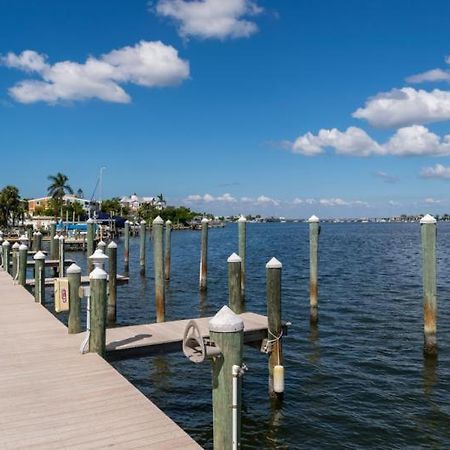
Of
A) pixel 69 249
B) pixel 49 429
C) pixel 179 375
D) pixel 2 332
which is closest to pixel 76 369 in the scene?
pixel 49 429

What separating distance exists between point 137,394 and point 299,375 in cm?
623

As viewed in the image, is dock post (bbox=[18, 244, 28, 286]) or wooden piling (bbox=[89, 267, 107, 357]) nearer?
wooden piling (bbox=[89, 267, 107, 357])

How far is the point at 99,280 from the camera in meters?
8.45

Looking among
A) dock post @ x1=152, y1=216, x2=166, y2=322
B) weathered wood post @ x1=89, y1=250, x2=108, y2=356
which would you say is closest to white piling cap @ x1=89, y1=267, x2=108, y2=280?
weathered wood post @ x1=89, y1=250, x2=108, y2=356

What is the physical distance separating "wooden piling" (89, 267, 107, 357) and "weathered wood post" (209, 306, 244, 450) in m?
4.06

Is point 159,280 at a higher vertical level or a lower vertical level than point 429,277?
lower

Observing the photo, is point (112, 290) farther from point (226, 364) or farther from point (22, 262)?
point (226, 364)

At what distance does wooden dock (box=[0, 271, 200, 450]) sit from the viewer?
529 cm

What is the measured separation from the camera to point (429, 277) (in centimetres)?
1253

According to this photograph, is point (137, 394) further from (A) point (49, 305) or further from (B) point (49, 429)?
(A) point (49, 305)

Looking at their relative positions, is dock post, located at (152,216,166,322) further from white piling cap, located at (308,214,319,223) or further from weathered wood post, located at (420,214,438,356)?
weathered wood post, located at (420,214,438,356)

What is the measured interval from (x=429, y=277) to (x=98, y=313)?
8.60 m

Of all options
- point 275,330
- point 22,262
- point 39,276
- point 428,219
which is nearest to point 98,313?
point 275,330

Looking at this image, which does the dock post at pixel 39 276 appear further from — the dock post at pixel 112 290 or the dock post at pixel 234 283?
the dock post at pixel 234 283
